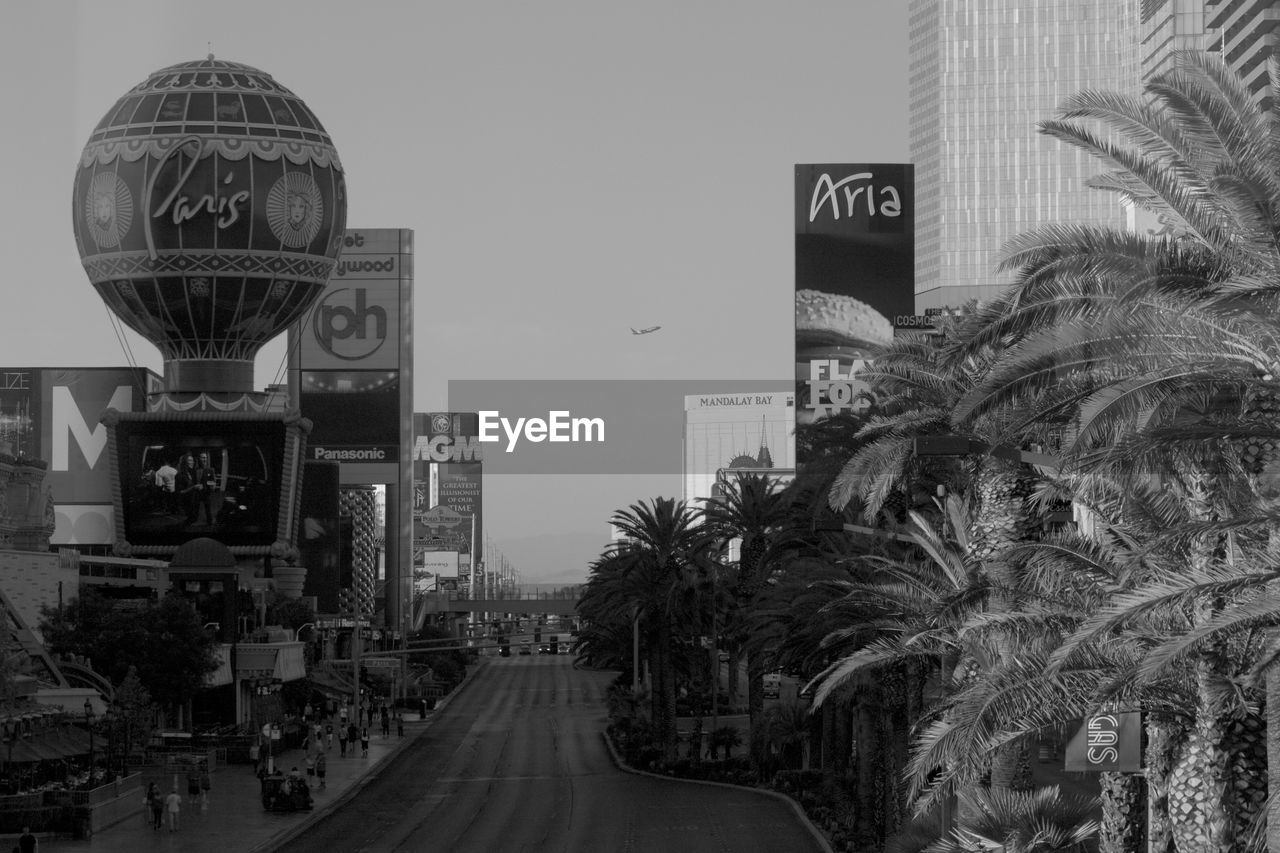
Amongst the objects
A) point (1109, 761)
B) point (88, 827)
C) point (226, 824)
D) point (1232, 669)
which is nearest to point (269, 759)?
point (226, 824)

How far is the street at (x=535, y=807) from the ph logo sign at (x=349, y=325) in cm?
9901

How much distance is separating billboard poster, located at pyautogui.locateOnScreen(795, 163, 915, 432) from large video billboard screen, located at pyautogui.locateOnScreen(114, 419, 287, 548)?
3017 centimetres

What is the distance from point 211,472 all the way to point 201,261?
10681 millimetres

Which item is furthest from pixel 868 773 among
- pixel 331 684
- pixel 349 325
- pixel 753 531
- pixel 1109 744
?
pixel 349 325

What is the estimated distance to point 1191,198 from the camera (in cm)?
1847

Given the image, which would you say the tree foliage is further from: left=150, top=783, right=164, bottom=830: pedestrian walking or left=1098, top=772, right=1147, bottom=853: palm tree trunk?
left=1098, top=772, right=1147, bottom=853: palm tree trunk

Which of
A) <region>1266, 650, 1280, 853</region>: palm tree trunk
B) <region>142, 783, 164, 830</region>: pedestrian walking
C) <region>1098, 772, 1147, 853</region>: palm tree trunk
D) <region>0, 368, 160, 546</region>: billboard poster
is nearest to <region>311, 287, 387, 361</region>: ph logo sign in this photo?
<region>0, 368, 160, 546</region>: billboard poster

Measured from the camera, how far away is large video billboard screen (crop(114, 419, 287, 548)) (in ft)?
311

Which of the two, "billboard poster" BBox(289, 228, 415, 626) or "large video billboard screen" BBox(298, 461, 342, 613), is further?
"billboard poster" BBox(289, 228, 415, 626)

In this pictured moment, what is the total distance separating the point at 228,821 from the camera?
50406mm

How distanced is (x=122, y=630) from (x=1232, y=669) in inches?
2104

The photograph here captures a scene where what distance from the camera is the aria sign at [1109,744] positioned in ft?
73.8

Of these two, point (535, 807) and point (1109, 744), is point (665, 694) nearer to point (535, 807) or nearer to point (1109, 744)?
point (535, 807)

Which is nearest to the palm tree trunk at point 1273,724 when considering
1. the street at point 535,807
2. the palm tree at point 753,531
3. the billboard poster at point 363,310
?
the street at point 535,807
